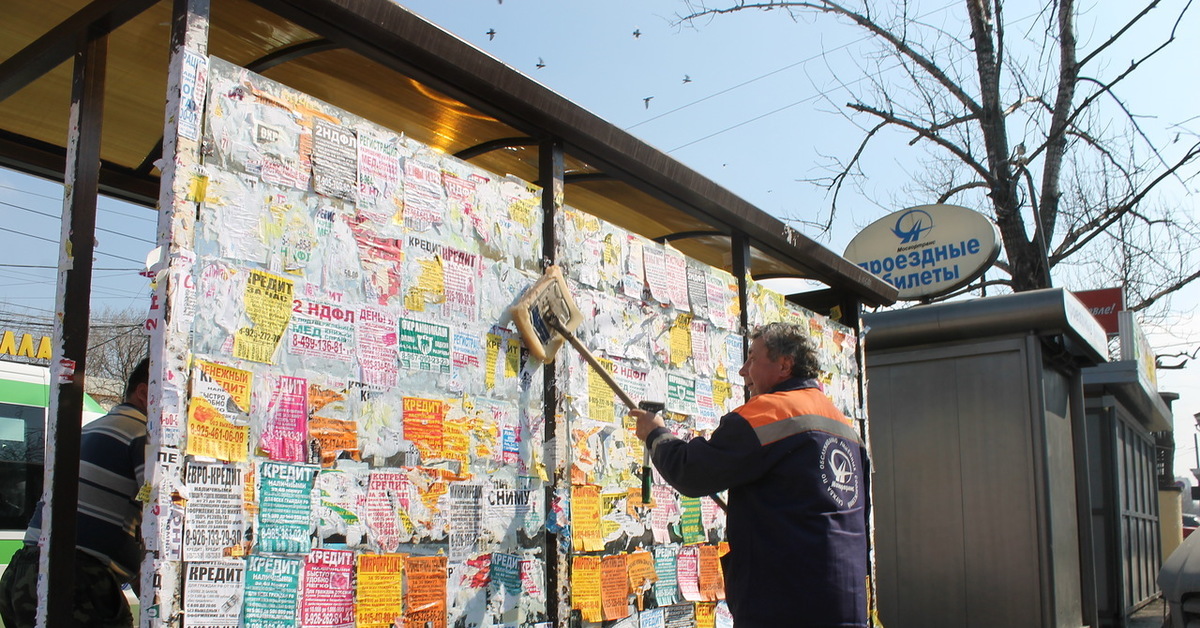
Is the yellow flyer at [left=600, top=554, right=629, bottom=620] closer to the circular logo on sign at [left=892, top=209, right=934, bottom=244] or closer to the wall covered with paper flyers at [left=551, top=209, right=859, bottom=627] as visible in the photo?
the wall covered with paper flyers at [left=551, top=209, right=859, bottom=627]

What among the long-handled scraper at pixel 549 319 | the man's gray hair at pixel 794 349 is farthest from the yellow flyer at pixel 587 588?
the man's gray hair at pixel 794 349

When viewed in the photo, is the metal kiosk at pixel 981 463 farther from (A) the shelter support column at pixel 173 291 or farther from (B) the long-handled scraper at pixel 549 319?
(A) the shelter support column at pixel 173 291

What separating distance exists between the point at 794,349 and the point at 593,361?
33.3 inches

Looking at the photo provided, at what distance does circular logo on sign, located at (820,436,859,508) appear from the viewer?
3.69 meters

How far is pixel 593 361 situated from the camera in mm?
4035

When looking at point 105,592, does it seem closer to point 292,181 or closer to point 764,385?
point 292,181

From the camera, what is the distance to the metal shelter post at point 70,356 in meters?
2.64

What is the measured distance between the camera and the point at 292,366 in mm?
2955

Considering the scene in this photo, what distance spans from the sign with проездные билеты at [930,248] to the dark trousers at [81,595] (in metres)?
9.10

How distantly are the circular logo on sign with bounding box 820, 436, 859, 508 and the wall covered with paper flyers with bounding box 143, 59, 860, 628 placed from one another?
103 centimetres

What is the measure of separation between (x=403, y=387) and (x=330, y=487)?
1.53 feet

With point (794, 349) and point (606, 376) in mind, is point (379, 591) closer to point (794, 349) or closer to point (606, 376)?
point (606, 376)

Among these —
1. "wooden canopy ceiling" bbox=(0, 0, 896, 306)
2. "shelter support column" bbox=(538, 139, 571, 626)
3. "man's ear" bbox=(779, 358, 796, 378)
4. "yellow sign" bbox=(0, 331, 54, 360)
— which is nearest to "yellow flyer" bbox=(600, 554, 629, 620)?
"shelter support column" bbox=(538, 139, 571, 626)

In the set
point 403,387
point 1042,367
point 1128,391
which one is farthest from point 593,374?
point 1128,391
